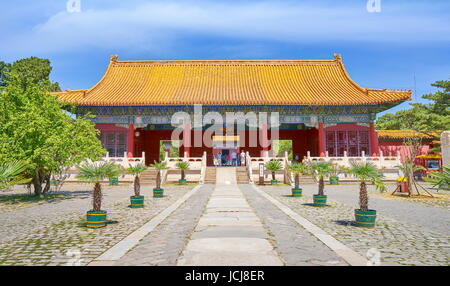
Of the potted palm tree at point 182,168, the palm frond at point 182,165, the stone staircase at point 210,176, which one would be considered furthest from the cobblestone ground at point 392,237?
the palm frond at point 182,165

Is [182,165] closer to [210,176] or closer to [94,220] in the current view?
[210,176]

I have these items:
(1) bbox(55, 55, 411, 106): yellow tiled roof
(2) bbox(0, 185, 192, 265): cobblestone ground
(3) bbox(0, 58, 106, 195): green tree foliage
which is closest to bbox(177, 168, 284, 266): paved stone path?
(2) bbox(0, 185, 192, 265): cobblestone ground

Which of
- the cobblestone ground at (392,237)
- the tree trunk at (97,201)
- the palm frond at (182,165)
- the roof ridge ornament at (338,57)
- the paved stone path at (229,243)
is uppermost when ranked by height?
the roof ridge ornament at (338,57)

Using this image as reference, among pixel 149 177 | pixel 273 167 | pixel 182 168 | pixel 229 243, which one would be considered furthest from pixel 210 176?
pixel 229 243

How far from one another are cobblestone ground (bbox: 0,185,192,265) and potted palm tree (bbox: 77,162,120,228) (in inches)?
7.7

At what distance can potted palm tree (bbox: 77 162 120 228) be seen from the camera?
5.89 metres

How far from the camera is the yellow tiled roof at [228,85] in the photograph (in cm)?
1956

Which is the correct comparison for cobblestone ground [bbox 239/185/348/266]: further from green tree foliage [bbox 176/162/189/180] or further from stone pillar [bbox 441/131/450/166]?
stone pillar [bbox 441/131/450/166]

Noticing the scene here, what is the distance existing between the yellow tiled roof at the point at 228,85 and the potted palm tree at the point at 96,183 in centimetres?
1313

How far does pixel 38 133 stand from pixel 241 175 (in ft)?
37.9

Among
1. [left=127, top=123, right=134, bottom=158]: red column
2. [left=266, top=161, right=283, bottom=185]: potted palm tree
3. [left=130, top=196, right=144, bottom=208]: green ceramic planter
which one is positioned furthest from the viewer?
[left=127, top=123, right=134, bottom=158]: red column

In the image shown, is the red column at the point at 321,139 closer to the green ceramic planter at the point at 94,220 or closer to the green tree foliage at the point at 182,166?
the green tree foliage at the point at 182,166

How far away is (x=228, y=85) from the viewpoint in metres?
22.6

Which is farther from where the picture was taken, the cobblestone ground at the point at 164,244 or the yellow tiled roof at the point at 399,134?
the yellow tiled roof at the point at 399,134
